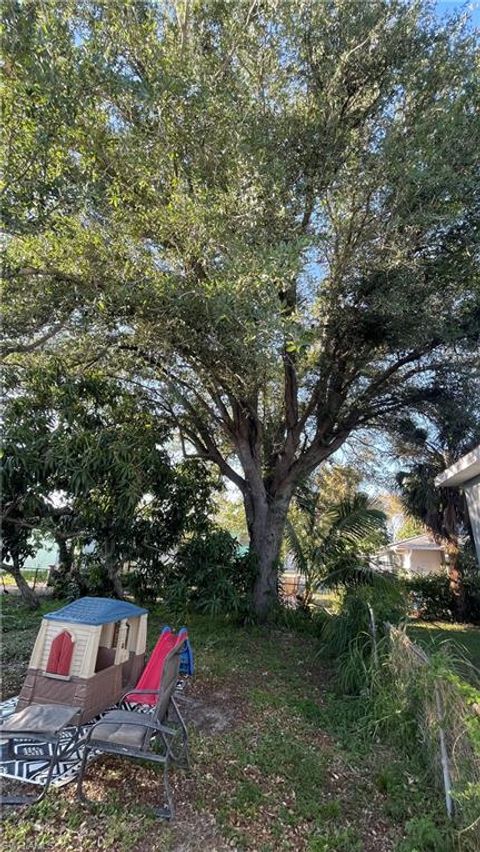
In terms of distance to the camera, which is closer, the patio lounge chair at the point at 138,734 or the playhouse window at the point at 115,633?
the patio lounge chair at the point at 138,734

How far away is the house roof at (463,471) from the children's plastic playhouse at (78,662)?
5.44 meters

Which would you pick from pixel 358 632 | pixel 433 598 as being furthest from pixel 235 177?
pixel 433 598

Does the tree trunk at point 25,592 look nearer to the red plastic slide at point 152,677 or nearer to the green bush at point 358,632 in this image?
the red plastic slide at point 152,677

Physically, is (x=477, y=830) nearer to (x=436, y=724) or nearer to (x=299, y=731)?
(x=436, y=724)

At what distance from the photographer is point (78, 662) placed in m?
4.45

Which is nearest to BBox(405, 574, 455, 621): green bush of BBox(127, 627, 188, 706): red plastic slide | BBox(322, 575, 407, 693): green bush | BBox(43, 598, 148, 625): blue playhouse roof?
BBox(322, 575, 407, 693): green bush

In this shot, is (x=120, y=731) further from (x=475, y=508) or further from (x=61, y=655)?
(x=475, y=508)

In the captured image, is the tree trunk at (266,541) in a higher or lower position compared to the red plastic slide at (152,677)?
higher

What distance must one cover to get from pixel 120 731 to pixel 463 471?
6314mm

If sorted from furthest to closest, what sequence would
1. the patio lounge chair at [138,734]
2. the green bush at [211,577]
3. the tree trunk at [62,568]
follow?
1. the tree trunk at [62,568]
2. the green bush at [211,577]
3. the patio lounge chair at [138,734]

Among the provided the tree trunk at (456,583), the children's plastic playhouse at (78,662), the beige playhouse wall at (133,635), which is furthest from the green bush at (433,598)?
the children's plastic playhouse at (78,662)

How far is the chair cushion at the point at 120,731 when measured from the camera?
130 inches

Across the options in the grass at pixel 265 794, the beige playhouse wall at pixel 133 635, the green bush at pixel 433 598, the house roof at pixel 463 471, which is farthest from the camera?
the green bush at pixel 433 598

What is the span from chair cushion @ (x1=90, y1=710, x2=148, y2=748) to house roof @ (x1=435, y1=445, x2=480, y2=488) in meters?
5.62
